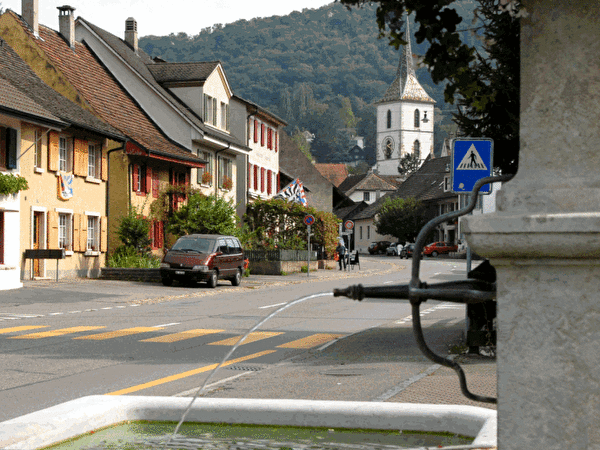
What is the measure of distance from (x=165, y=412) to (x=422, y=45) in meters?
2.63

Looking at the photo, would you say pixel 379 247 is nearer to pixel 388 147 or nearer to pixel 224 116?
pixel 224 116

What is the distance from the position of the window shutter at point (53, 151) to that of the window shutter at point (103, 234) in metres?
4.42

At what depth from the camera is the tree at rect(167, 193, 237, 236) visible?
37.2 metres

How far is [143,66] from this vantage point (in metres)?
46.7

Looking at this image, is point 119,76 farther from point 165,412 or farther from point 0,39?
point 165,412

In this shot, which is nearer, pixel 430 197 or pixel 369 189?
pixel 430 197

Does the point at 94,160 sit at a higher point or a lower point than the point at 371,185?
lower

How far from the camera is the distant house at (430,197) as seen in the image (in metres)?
97.3

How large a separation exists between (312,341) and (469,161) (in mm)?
3776

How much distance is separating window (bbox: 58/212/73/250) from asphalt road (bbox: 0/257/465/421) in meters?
4.75

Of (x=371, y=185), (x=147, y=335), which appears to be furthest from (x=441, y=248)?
(x=147, y=335)

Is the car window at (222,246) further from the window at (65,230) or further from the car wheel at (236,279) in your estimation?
the window at (65,230)

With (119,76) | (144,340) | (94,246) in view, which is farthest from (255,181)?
(144,340)

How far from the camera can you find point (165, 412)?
16.0ft
